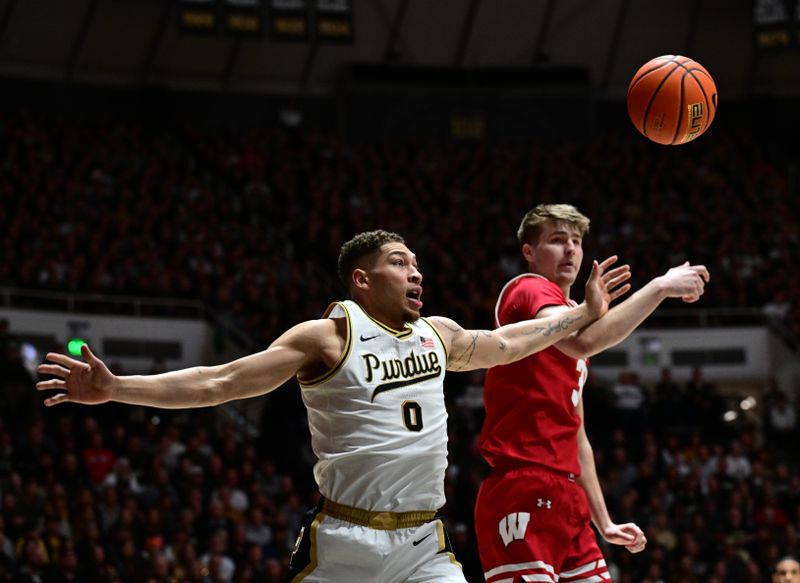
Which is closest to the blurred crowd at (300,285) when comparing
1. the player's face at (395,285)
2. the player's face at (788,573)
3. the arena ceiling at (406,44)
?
the arena ceiling at (406,44)

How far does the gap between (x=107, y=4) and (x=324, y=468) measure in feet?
80.4

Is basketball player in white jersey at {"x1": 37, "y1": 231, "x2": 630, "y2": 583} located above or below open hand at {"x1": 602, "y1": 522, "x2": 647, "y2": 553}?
above

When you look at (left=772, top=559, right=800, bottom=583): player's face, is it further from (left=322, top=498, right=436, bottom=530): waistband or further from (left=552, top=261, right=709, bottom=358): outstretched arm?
(left=322, top=498, right=436, bottom=530): waistband

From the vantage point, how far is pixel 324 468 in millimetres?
5617

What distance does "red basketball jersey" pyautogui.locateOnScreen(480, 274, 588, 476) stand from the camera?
6.22 m

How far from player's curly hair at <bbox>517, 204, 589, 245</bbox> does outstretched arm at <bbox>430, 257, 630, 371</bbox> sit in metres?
0.45

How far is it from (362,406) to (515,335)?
98cm

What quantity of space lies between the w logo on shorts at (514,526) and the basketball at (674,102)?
2592 mm

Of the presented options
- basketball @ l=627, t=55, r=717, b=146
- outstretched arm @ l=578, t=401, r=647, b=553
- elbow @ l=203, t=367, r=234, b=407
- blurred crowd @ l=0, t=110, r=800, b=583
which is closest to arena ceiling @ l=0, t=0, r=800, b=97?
blurred crowd @ l=0, t=110, r=800, b=583

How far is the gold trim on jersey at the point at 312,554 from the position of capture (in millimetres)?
5398

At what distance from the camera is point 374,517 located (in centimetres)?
545

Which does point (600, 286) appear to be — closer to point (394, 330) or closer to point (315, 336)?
point (394, 330)

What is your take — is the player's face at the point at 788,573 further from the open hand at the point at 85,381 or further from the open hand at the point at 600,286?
the open hand at the point at 85,381

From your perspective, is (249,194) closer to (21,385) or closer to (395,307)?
(21,385)
